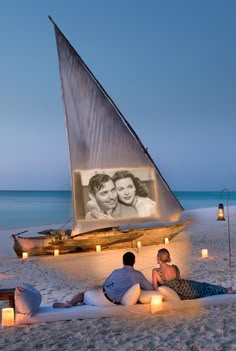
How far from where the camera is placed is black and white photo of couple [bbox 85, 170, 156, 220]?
40.5 feet

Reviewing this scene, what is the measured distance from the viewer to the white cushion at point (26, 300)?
19.9ft

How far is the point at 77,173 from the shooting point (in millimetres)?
12289

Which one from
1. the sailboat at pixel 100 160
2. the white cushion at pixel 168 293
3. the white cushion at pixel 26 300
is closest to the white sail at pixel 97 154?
the sailboat at pixel 100 160

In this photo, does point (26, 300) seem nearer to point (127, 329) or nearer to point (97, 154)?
point (127, 329)

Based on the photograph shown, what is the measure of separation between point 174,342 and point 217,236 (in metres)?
12.7

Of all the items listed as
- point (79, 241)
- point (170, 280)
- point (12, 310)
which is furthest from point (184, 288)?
point (79, 241)

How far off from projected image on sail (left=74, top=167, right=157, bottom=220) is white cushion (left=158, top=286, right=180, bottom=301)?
5.74 meters

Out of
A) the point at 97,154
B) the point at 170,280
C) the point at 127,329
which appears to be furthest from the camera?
the point at 97,154

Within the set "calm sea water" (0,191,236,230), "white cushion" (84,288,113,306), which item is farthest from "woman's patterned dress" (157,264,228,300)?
"calm sea water" (0,191,236,230)

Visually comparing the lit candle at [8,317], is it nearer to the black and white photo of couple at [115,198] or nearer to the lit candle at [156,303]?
the lit candle at [156,303]

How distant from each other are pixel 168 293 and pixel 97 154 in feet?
20.3

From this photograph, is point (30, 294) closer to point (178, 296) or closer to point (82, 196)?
point (178, 296)

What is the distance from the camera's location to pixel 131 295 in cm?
645

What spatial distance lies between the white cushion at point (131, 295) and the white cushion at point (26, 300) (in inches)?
45.4
